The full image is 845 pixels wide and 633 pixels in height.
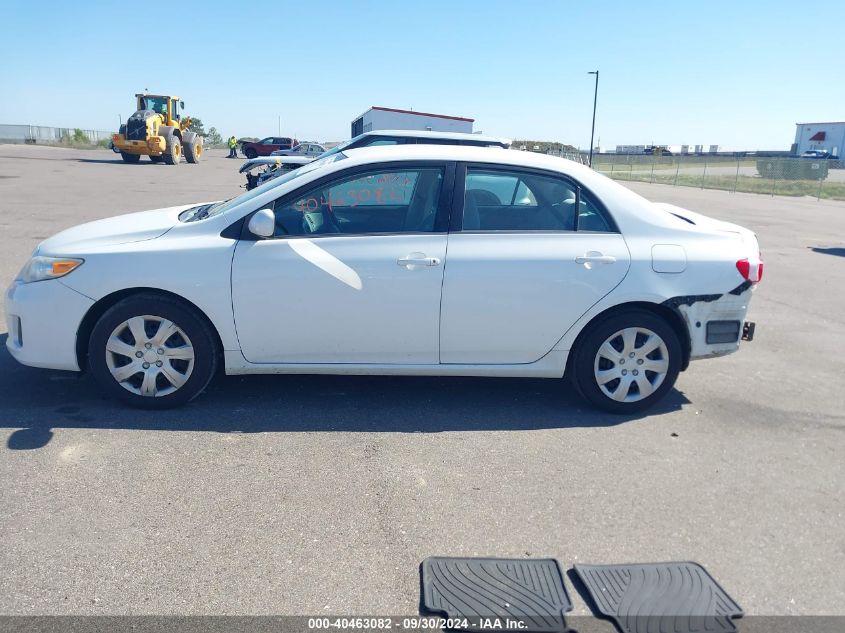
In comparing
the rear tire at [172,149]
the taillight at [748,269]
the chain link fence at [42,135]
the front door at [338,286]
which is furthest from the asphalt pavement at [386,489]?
the chain link fence at [42,135]

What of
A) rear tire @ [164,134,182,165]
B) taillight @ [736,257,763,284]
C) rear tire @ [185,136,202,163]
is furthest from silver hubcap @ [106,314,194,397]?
rear tire @ [185,136,202,163]

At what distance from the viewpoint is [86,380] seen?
529 centimetres

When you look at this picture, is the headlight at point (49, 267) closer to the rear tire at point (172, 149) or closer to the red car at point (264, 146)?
the rear tire at point (172, 149)

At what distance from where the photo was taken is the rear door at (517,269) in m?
4.75

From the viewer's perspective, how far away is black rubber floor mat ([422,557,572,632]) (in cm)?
294

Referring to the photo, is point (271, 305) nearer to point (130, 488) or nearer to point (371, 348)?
point (371, 348)

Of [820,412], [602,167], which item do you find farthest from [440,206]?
[602,167]

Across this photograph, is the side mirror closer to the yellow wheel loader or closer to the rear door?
the rear door

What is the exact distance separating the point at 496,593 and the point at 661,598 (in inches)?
26.8

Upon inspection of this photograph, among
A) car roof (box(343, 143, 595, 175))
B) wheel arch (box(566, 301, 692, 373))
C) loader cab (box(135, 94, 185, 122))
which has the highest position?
loader cab (box(135, 94, 185, 122))

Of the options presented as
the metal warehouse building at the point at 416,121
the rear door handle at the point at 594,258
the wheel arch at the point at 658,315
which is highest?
the metal warehouse building at the point at 416,121

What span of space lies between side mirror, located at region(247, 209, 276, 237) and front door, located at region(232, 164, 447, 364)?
0.10 meters

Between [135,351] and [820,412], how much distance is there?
4.63 m

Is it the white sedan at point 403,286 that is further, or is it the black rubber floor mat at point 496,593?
the white sedan at point 403,286
